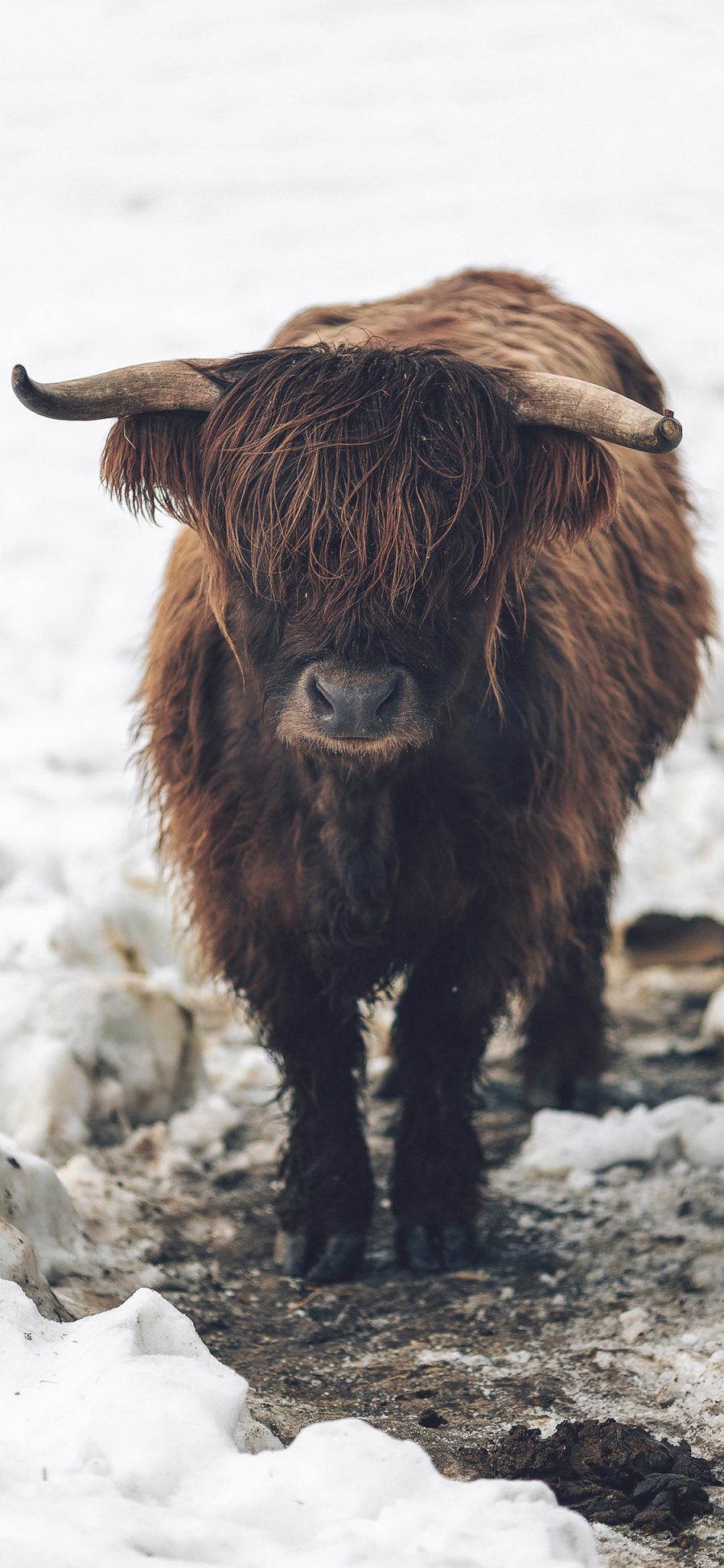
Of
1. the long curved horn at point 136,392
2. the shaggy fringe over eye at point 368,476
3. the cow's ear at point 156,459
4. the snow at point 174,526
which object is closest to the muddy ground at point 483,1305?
the snow at point 174,526

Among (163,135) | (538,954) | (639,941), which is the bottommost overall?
(639,941)

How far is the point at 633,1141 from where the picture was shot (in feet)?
12.5

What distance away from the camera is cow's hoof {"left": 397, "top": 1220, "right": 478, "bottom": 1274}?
3.44m

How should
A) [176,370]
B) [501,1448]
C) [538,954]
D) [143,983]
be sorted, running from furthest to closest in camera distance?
[143,983] → [538,954] → [176,370] → [501,1448]

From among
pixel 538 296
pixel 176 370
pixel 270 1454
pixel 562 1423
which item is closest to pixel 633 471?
Answer: pixel 538 296

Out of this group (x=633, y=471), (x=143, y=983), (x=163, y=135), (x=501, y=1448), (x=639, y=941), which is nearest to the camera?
(x=501, y=1448)

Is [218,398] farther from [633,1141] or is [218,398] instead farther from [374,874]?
[633,1141]

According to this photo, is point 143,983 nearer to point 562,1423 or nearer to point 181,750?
point 181,750

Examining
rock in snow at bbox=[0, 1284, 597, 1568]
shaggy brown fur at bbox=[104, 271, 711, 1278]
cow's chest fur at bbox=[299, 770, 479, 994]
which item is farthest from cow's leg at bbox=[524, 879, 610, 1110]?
rock in snow at bbox=[0, 1284, 597, 1568]

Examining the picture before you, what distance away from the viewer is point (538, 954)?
342 centimetres

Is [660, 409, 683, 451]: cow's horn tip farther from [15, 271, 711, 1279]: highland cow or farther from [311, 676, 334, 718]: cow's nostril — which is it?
[311, 676, 334, 718]: cow's nostril

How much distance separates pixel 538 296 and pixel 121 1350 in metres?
2.86

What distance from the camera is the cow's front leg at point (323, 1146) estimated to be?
339 cm

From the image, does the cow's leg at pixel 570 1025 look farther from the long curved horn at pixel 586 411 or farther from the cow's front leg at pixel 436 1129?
the long curved horn at pixel 586 411
